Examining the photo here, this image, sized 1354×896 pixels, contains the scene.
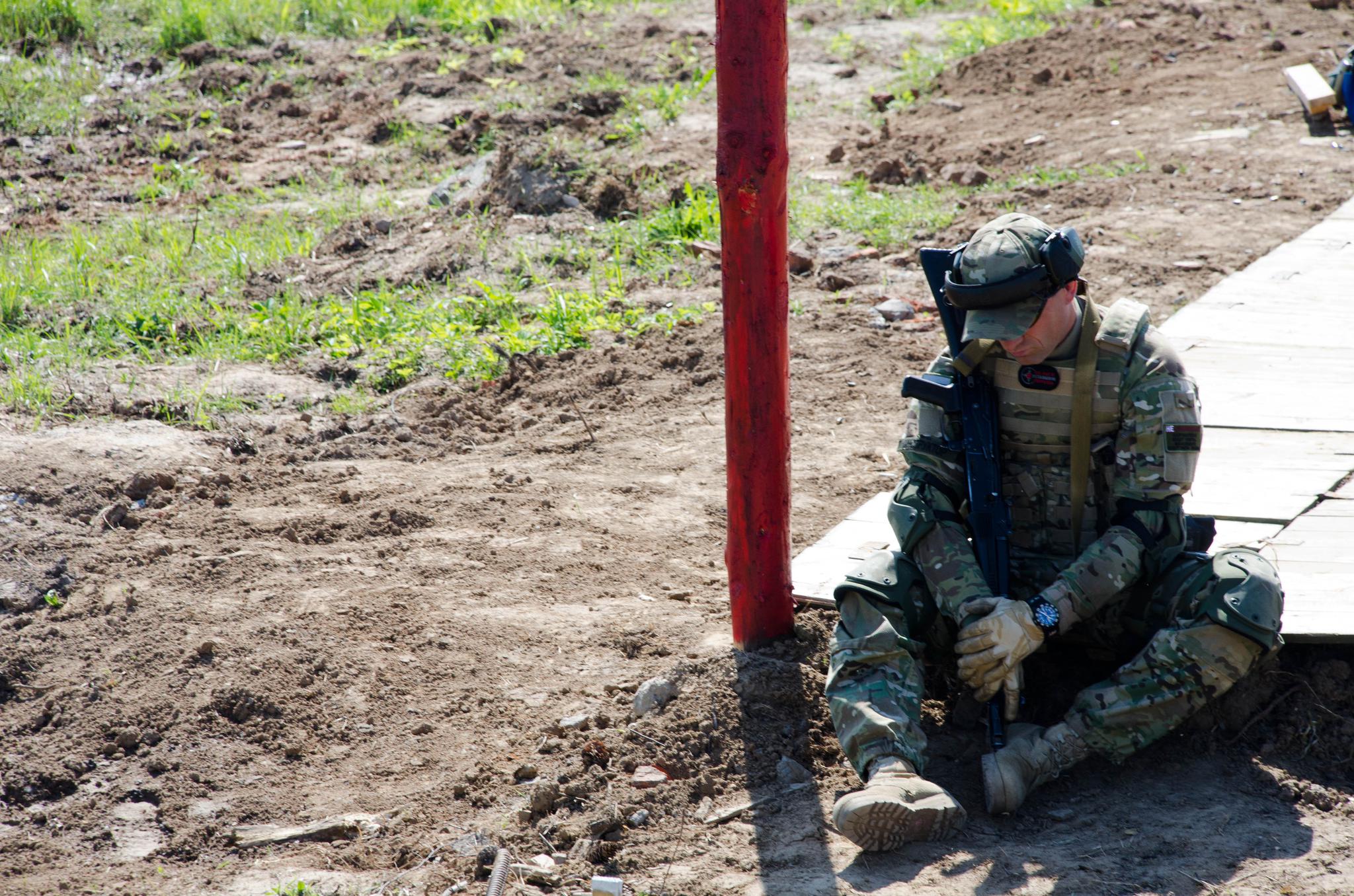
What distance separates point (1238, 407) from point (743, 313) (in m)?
2.37

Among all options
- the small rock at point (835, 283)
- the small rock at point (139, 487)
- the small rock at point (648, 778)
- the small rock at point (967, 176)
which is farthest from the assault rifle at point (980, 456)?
the small rock at point (967, 176)

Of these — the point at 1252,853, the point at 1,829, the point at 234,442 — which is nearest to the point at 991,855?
the point at 1252,853

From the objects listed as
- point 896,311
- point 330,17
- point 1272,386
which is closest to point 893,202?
point 896,311

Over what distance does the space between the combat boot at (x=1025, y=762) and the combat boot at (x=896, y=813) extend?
0.11 meters

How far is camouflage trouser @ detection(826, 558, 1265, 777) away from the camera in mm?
3002

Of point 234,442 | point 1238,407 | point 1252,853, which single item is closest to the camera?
point 1252,853

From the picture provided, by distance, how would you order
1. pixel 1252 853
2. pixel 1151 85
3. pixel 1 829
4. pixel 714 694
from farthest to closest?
pixel 1151 85 → pixel 714 694 → pixel 1 829 → pixel 1252 853

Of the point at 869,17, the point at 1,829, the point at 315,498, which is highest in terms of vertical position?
the point at 869,17

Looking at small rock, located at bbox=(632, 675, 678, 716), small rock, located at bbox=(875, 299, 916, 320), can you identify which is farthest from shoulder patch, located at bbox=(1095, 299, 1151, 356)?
small rock, located at bbox=(875, 299, 916, 320)

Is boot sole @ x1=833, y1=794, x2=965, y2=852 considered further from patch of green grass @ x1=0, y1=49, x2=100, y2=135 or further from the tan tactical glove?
patch of green grass @ x1=0, y1=49, x2=100, y2=135

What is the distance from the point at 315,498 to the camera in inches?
191

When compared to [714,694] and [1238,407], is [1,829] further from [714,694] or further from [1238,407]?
[1238,407]

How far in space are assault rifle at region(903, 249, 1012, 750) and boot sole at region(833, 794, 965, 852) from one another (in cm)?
47

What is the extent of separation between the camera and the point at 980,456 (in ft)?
10.7
